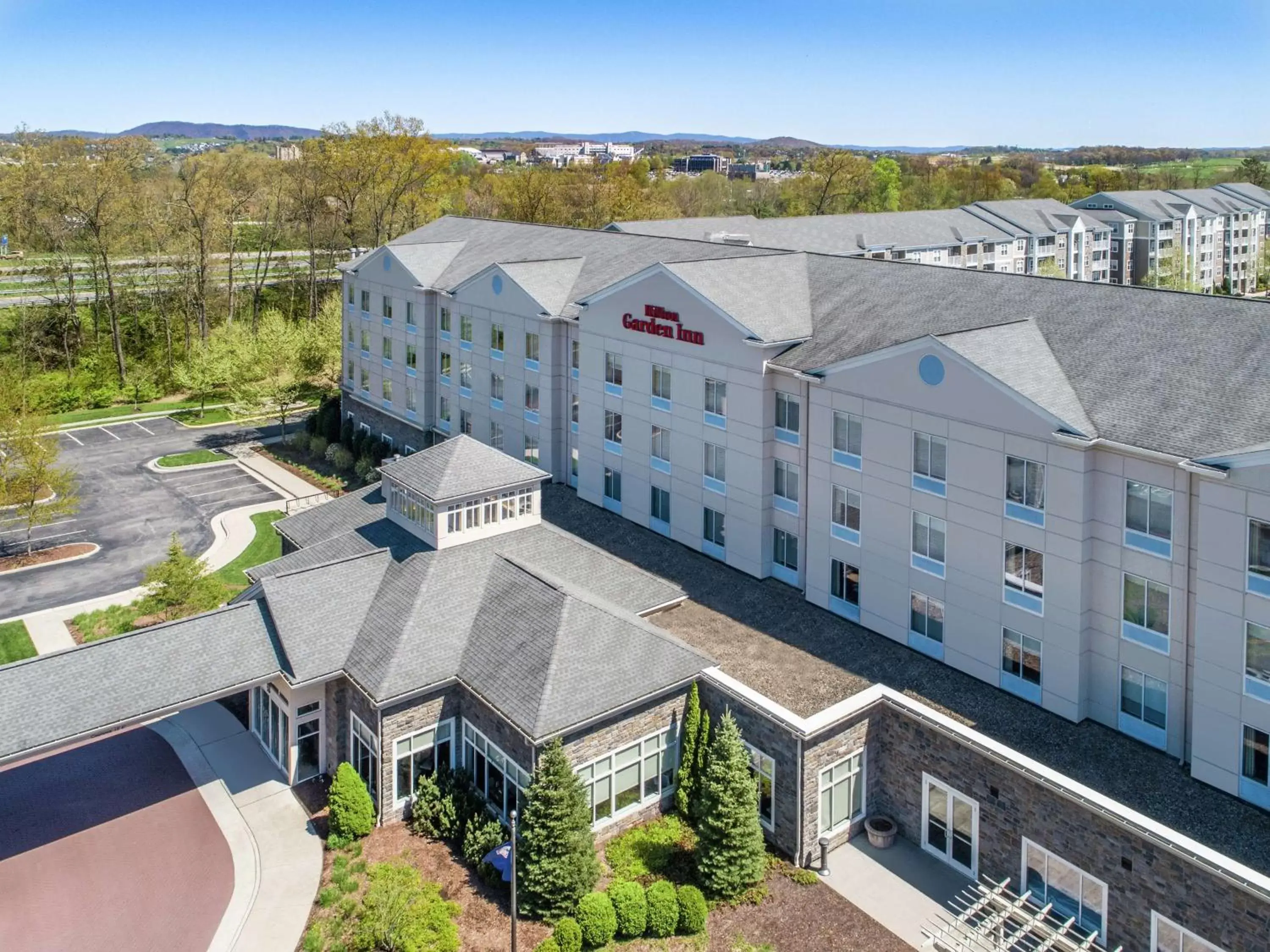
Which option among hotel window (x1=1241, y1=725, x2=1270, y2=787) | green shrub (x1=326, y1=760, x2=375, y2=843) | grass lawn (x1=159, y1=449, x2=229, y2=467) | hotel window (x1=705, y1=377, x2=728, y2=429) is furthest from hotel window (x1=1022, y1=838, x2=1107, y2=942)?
grass lawn (x1=159, y1=449, x2=229, y2=467)

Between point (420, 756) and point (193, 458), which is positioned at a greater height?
point (193, 458)

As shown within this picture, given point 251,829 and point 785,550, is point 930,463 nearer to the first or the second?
point 785,550

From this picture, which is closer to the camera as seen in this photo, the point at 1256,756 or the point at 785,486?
the point at 1256,756

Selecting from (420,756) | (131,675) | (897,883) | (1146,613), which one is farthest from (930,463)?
(131,675)

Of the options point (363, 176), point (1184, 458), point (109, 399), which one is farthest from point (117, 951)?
point (363, 176)

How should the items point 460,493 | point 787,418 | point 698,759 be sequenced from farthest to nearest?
point 787,418 → point 460,493 → point 698,759

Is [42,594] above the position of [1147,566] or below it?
below

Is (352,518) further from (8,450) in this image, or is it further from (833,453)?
(8,450)
